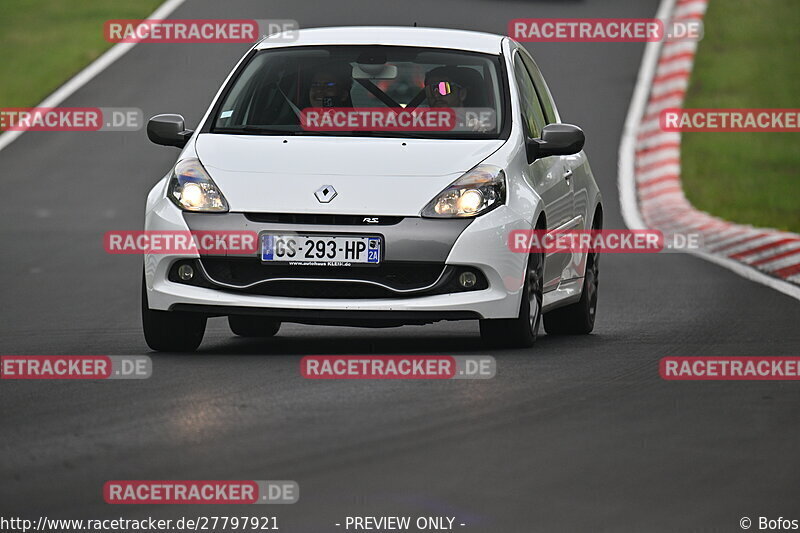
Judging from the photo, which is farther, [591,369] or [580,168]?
[580,168]

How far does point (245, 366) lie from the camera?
29.5ft

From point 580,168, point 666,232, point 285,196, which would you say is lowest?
point 666,232

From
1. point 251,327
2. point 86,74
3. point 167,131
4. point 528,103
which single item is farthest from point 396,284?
point 86,74

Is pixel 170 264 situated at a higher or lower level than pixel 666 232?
higher

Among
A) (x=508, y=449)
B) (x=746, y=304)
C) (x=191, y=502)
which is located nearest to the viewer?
(x=191, y=502)

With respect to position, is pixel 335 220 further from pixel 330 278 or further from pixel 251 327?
pixel 251 327

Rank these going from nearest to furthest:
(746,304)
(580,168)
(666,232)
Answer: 1. (580,168)
2. (746,304)
3. (666,232)

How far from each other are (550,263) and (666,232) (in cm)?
991

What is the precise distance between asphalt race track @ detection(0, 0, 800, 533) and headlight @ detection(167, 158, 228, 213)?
747 mm

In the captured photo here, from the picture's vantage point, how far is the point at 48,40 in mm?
32688

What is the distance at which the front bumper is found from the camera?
9.17 metres

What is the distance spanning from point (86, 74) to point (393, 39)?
64.8 ft

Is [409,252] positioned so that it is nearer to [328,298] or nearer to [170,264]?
[328,298]

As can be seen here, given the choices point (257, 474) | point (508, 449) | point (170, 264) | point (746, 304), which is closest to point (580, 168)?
point (746, 304)
